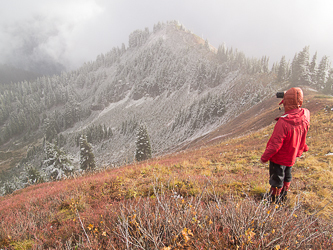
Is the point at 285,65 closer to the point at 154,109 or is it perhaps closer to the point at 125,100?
the point at 154,109

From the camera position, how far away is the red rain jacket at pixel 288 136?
3.60m

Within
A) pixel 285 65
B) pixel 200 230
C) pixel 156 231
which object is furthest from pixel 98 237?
pixel 285 65

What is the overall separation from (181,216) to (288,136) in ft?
10.2

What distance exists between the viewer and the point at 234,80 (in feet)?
258

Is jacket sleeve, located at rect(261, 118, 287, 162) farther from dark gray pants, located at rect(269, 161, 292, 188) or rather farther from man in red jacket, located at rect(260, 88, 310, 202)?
dark gray pants, located at rect(269, 161, 292, 188)

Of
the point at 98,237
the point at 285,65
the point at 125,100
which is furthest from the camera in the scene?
the point at 125,100

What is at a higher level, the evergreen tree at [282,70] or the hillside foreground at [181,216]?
the evergreen tree at [282,70]

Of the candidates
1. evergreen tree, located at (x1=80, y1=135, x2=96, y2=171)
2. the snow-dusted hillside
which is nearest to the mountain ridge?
the snow-dusted hillside

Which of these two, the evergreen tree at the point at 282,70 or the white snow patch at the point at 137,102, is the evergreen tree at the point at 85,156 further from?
the white snow patch at the point at 137,102

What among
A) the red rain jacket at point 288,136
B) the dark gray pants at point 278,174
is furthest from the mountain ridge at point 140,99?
the red rain jacket at point 288,136

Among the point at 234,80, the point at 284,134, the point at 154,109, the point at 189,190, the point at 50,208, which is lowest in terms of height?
the point at 50,208

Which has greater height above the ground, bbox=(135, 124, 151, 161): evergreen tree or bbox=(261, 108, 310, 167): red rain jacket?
bbox=(261, 108, 310, 167): red rain jacket

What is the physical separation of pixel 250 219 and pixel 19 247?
4.36 m

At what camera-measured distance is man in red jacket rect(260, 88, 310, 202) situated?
361 centimetres
